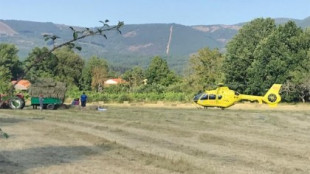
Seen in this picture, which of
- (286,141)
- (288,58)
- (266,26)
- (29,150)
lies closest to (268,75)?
(288,58)

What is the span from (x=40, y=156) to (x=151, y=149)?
3.65 m

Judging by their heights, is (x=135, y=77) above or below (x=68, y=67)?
below

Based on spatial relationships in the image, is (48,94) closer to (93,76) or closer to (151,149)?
(151,149)

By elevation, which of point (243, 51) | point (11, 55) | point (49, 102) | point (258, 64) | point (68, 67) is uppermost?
point (11, 55)

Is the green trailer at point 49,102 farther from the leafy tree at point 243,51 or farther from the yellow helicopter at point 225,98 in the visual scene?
the leafy tree at point 243,51

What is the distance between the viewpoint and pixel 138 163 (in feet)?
39.3

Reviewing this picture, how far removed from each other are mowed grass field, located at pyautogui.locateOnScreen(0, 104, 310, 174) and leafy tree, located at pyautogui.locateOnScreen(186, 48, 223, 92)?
5766cm

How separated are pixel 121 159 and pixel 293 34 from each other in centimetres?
5897

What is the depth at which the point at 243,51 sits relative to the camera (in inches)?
2692

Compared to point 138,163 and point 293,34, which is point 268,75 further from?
point 138,163

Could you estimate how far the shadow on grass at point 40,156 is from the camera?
11.3 metres

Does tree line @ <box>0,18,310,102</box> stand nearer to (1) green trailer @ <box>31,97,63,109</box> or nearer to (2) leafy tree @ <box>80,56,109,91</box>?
(1) green trailer @ <box>31,97,63,109</box>

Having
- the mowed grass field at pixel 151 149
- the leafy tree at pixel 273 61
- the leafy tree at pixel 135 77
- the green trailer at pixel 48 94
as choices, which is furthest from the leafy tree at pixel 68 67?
the mowed grass field at pixel 151 149

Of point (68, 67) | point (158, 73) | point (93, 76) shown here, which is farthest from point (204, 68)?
point (93, 76)
